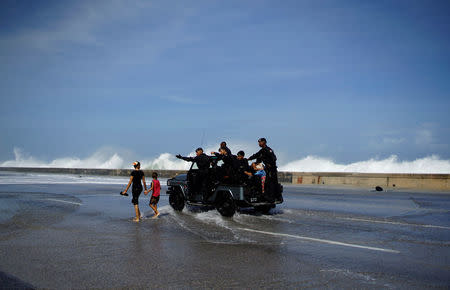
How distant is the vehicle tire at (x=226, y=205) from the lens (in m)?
11.9

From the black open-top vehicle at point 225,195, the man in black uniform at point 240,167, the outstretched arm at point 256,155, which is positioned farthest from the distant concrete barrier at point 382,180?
the man in black uniform at point 240,167

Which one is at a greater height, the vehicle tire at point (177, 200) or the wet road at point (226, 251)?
the vehicle tire at point (177, 200)

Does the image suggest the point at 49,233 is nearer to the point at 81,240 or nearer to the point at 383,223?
the point at 81,240

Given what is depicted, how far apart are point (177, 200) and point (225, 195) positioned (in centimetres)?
223

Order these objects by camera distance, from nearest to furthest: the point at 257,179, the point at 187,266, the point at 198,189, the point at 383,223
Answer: the point at 187,266
the point at 383,223
the point at 257,179
the point at 198,189

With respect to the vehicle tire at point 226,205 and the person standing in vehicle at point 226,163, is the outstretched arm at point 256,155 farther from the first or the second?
the vehicle tire at point 226,205

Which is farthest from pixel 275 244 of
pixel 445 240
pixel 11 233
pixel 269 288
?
pixel 11 233

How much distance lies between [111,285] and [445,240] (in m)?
6.44

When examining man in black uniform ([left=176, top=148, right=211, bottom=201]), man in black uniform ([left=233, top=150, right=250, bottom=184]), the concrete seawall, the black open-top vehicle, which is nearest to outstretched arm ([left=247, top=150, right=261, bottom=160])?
man in black uniform ([left=233, top=150, right=250, bottom=184])

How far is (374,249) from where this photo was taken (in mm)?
7316

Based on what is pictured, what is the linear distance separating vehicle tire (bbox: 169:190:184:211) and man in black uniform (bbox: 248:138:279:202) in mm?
2776

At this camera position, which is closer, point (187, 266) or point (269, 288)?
point (269, 288)

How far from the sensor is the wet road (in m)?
5.35

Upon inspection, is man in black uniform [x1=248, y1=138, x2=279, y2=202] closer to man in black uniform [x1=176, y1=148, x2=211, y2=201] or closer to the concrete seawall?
man in black uniform [x1=176, y1=148, x2=211, y2=201]
